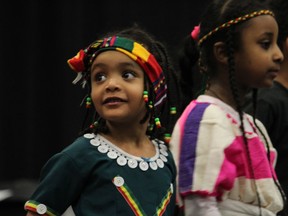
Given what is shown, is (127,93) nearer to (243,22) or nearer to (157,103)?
(157,103)

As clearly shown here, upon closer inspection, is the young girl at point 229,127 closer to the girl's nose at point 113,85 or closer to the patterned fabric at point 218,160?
the patterned fabric at point 218,160

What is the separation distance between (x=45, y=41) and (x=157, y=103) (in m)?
3.02

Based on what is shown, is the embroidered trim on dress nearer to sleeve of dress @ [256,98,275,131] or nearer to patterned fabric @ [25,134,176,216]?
patterned fabric @ [25,134,176,216]

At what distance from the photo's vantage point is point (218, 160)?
281cm

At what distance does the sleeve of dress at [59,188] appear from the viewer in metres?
2.62

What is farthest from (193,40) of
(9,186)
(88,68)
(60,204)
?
(9,186)

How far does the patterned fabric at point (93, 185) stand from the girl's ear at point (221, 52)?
1.71ft

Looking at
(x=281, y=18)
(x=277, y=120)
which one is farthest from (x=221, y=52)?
(x=281, y=18)

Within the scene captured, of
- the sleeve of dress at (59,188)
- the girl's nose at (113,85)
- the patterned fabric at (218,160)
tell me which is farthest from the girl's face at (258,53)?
the sleeve of dress at (59,188)

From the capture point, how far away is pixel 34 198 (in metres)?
2.64

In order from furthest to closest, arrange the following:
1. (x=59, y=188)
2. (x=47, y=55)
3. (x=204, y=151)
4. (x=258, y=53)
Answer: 1. (x=47, y=55)
2. (x=258, y=53)
3. (x=204, y=151)
4. (x=59, y=188)

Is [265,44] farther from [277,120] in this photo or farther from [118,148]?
[118,148]

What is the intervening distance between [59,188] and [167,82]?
63 cm

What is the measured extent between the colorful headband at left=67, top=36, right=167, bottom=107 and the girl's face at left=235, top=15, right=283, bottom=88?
0.97 feet
